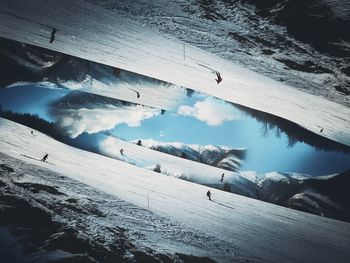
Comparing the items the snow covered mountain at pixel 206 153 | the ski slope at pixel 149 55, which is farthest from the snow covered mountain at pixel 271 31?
the snow covered mountain at pixel 206 153

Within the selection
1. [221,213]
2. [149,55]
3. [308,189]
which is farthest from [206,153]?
[149,55]

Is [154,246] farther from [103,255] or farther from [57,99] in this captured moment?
[57,99]

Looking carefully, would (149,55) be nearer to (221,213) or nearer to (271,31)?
(271,31)

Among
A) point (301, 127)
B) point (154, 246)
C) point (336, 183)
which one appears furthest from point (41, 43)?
point (336, 183)

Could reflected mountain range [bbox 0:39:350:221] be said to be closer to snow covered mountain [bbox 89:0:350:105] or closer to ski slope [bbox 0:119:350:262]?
ski slope [bbox 0:119:350:262]

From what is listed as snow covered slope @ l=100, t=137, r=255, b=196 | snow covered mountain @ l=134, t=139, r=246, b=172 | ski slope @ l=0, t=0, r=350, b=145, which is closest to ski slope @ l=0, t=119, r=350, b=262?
snow covered slope @ l=100, t=137, r=255, b=196
